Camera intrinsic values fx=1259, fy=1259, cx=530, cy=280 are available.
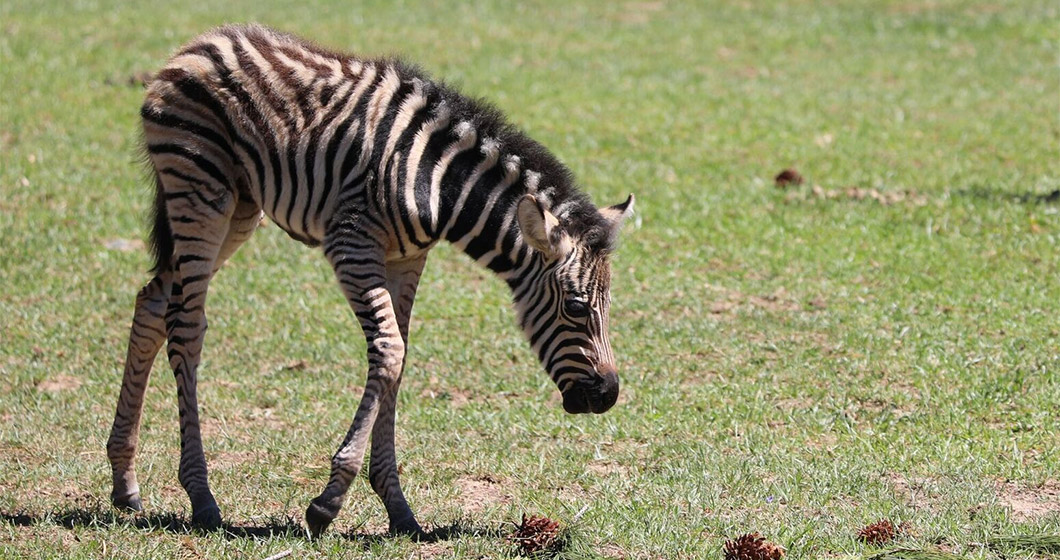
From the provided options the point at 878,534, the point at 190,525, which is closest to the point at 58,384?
the point at 190,525

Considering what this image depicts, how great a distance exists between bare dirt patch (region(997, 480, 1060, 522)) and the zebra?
7.32ft

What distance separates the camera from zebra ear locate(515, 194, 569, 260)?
5.80 m

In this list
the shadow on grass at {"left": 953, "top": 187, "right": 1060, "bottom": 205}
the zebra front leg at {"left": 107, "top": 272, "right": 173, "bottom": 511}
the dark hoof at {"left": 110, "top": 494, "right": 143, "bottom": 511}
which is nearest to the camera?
the dark hoof at {"left": 110, "top": 494, "right": 143, "bottom": 511}

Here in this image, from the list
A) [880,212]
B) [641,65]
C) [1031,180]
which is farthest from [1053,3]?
[880,212]

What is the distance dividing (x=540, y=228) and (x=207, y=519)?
2.20 meters

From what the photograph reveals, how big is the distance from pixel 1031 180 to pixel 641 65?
21.1 ft

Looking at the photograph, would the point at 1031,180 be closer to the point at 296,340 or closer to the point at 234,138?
the point at 296,340

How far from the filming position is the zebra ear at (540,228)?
580cm

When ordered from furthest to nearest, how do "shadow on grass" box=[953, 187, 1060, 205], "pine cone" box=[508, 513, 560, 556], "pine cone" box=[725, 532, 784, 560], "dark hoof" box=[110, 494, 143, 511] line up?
1. "shadow on grass" box=[953, 187, 1060, 205]
2. "dark hoof" box=[110, 494, 143, 511]
3. "pine cone" box=[508, 513, 560, 556]
4. "pine cone" box=[725, 532, 784, 560]

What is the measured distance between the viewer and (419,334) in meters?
9.73

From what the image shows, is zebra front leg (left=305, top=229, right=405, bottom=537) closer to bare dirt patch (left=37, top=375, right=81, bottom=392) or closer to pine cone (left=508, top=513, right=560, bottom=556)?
pine cone (left=508, top=513, right=560, bottom=556)

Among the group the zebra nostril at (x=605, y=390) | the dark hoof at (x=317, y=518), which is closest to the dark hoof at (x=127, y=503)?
the dark hoof at (x=317, y=518)

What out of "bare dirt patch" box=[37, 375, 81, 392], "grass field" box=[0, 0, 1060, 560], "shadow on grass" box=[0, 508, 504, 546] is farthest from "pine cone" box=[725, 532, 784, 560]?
"bare dirt patch" box=[37, 375, 81, 392]

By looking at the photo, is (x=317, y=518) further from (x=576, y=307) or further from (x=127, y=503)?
(x=576, y=307)
